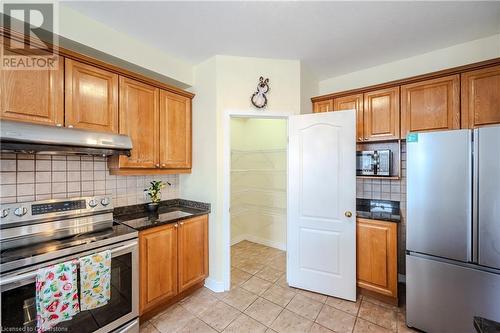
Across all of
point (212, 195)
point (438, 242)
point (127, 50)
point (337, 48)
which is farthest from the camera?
point (212, 195)

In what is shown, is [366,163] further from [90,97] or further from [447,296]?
[90,97]

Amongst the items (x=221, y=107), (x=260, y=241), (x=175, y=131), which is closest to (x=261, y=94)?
(x=221, y=107)

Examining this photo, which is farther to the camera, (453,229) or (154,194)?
(154,194)

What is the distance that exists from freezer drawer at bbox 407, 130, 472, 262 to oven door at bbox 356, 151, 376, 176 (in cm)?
58

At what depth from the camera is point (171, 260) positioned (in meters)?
2.07

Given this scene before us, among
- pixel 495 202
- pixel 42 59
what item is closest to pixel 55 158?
pixel 42 59

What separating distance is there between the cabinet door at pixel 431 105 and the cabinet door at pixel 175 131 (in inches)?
94.7

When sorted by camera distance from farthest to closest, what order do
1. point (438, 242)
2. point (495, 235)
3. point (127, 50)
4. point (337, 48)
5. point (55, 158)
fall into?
1. point (337, 48)
2. point (127, 50)
3. point (55, 158)
4. point (438, 242)
5. point (495, 235)

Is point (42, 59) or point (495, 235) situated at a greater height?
point (42, 59)

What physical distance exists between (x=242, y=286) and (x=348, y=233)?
1.33 metres

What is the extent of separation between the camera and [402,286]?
96.2 inches

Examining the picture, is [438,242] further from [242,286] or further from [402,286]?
[242,286]

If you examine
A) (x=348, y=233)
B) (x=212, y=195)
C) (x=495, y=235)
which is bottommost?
(x=348, y=233)

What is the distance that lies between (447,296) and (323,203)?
45.5 inches
